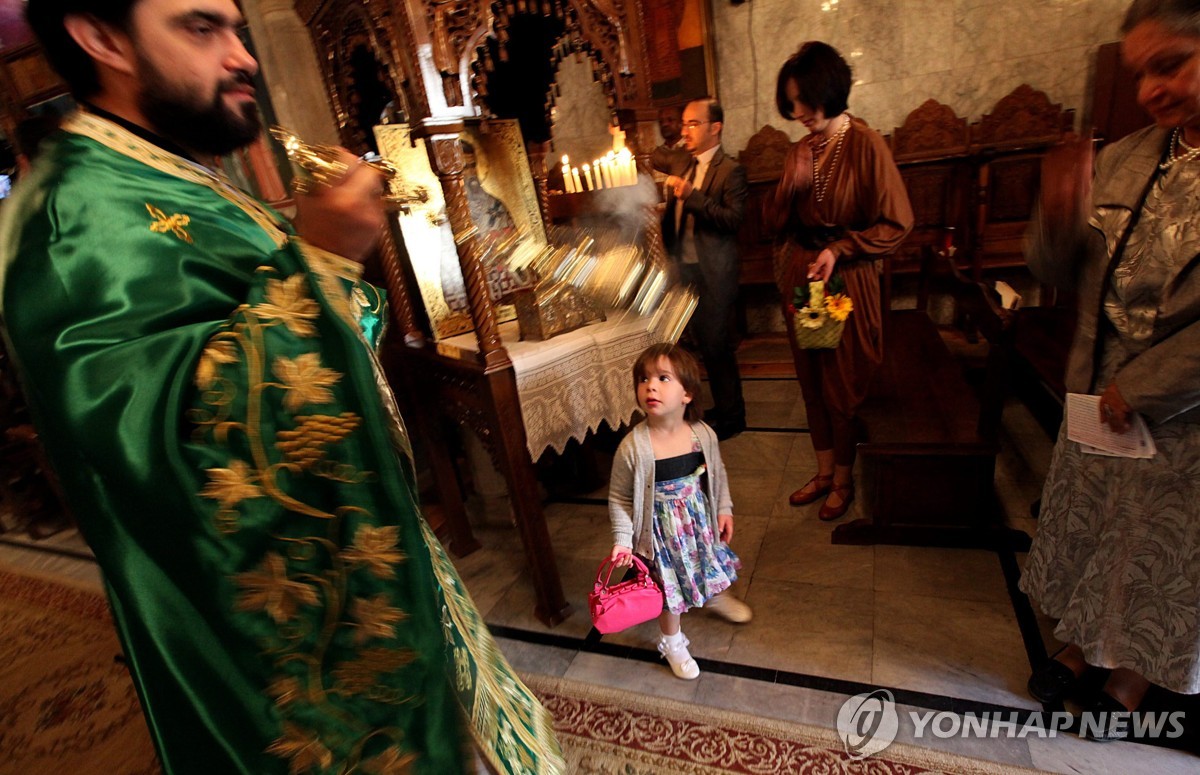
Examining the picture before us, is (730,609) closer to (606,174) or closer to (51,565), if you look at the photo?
(606,174)

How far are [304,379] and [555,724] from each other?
1556 mm

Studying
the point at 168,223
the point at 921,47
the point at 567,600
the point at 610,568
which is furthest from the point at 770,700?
the point at 921,47

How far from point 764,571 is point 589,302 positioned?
131 cm

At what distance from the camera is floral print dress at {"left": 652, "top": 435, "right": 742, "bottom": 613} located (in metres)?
1.88

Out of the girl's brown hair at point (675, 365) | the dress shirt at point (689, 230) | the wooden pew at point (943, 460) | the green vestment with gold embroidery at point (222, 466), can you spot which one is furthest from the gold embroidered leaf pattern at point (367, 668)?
the dress shirt at point (689, 230)

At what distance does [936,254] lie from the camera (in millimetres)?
3512

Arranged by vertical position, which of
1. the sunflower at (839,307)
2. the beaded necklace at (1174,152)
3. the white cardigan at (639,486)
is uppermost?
the beaded necklace at (1174,152)

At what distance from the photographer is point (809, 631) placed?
2.07m

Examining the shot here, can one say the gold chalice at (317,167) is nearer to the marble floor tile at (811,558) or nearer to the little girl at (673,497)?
the little girl at (673,497)

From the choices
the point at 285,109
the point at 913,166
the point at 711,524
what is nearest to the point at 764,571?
the point at 711,524

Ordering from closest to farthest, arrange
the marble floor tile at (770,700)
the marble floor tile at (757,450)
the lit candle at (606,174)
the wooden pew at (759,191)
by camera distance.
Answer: the marble floor tile at (770,700), the lit candle at (606,174), the marble floor tile at (757,450), the wooden pew at (759,191)

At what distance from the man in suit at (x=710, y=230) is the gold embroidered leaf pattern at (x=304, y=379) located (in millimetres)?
2622

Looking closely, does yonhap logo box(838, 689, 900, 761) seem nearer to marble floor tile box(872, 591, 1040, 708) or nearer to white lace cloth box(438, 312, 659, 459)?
marble floor tile box(872, 591, 1040, 708)

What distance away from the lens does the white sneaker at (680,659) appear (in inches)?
77.2
